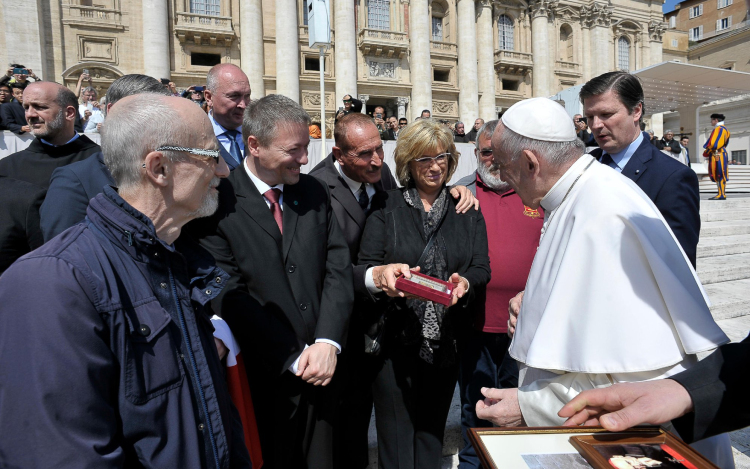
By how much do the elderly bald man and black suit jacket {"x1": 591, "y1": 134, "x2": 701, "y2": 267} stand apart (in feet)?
7.56

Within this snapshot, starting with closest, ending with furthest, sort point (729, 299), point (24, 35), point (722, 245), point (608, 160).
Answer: point (608, 160) → point (729, 299) → point (722, 245) → point (24, 35)

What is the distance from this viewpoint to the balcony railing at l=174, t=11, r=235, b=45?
21.8 meters

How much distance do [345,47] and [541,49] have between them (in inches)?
542

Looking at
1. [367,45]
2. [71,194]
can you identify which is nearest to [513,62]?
[367,45]

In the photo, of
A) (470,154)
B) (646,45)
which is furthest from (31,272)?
(646,45)

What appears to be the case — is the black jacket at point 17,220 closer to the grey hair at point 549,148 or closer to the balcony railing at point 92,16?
the grey hair at point 549,148

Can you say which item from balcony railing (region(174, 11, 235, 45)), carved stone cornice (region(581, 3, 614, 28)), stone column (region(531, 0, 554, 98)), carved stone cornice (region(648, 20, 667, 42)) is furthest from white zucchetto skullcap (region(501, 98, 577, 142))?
carved stone cornice (region(648, 20, 667, 42))

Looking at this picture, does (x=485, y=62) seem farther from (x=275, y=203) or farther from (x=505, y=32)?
(x=275, y=203)

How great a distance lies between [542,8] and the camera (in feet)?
96.1

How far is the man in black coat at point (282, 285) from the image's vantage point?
6.87ft

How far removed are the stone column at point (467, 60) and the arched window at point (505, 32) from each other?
9.84ft

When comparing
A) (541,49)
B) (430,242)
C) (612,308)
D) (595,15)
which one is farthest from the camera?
(595,15)

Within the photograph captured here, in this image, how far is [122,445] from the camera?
4.00 feet

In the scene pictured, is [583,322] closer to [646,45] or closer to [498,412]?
[498,412]
